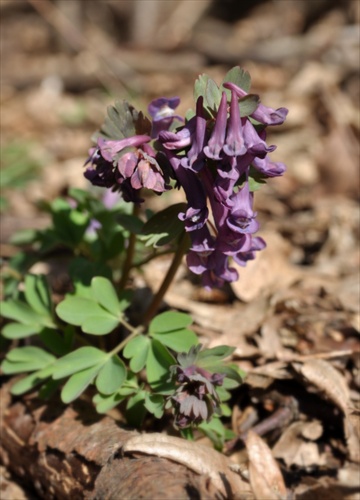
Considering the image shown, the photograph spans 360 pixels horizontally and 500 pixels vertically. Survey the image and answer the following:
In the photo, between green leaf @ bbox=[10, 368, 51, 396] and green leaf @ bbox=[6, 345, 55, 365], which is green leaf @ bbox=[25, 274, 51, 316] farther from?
green leaf @ bbox=[10, 368, 51, 396]

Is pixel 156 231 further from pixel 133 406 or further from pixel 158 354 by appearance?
pixel 133 406

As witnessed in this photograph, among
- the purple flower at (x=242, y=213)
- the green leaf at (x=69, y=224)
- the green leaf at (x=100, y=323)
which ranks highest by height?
the purple flower at (x=242, y=213)

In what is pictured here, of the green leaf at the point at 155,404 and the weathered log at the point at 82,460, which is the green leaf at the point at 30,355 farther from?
the green leaf at the point at 155,404

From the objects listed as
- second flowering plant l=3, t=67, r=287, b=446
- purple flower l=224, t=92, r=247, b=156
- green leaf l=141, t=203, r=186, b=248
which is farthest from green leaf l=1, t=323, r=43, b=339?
purple flower l=224, t=92, r=247, b=156

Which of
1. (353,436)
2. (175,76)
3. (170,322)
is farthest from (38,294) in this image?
(175,76)

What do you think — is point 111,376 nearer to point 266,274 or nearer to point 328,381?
point 328,381

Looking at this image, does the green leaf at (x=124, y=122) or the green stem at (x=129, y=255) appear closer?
the green leaf at (x=124, y=122)

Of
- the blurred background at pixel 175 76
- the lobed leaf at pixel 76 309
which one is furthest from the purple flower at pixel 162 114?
the blurred background at pixel 175 76
